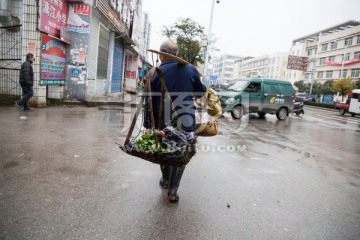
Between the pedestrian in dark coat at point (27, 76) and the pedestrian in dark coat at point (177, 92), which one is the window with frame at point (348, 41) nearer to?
the pedestrian in dark coat at point (27, 76)

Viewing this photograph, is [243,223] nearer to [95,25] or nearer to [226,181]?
[226,181]

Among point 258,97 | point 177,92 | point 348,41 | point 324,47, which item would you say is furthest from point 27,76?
point 324,47

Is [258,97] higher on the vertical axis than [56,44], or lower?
lower

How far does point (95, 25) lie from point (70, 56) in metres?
2.41

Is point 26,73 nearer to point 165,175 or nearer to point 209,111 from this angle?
point 165,175

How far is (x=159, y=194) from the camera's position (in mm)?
3377

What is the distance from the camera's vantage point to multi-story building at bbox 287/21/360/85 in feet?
161

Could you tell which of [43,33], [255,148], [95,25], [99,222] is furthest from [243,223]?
[95,25]

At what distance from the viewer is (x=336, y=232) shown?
2771 mm

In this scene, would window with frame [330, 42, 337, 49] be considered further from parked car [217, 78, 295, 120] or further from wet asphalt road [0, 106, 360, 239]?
wet asphalt road [0, 106, 360, 239]

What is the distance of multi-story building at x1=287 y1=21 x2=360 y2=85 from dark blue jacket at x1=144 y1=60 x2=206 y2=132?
50080 millimetres

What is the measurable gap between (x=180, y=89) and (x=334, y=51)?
64.0m

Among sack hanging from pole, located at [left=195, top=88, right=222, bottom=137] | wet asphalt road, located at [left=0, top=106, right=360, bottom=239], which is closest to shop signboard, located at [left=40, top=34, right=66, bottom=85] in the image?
wet asphalt road, located at [left=0, top=106, right=360, bottom=239]

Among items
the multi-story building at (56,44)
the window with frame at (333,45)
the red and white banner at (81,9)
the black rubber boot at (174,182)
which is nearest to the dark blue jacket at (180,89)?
the black rubber boot at (174,182)
